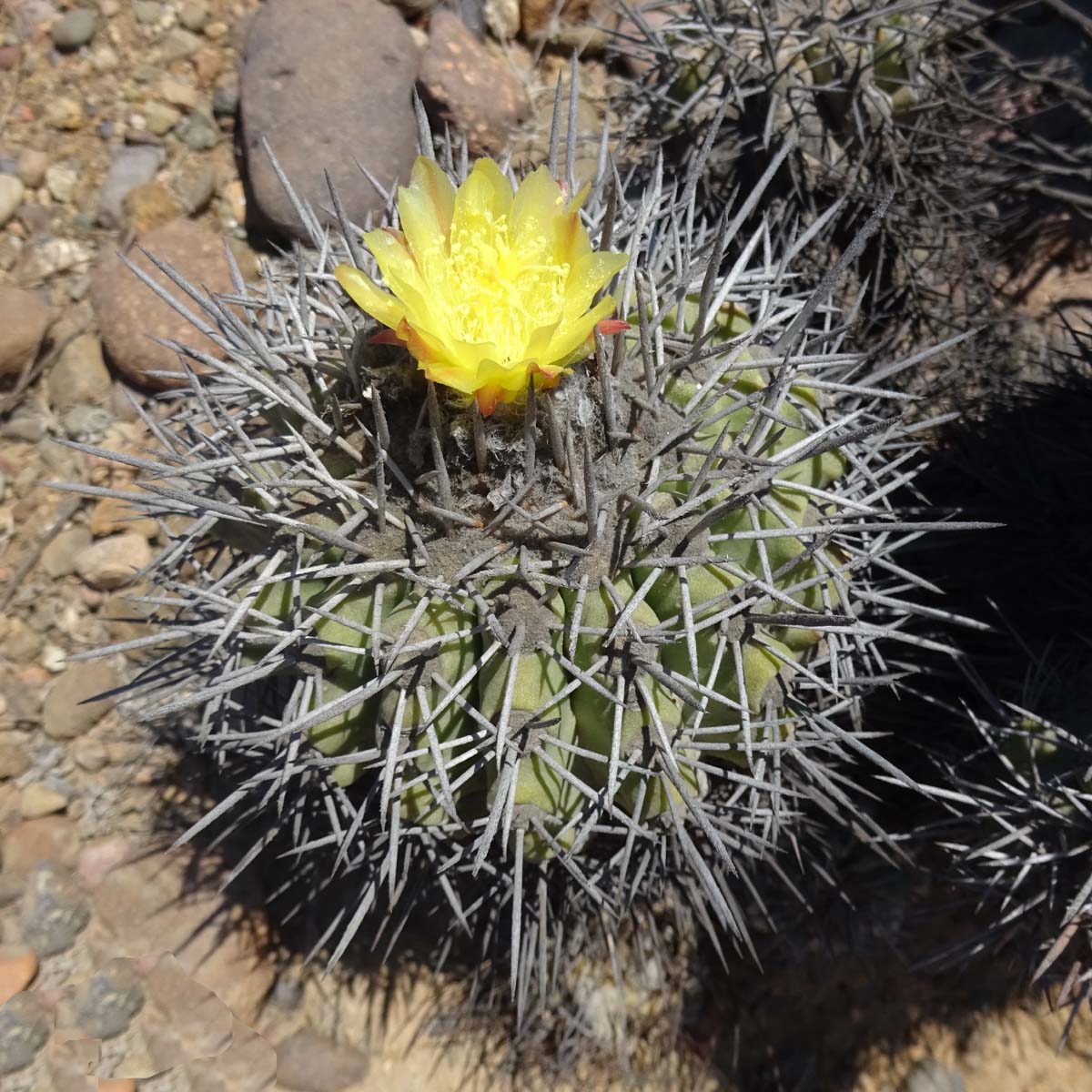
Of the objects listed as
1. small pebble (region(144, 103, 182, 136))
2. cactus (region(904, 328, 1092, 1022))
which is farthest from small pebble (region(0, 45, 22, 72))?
cactus (region(904, 328, 1092, 1022))

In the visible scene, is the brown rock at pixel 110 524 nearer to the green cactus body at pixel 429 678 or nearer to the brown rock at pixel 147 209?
the brown rock at pixel 147 209

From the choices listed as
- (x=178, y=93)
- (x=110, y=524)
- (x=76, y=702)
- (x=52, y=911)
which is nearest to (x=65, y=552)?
(x=110, y=524)

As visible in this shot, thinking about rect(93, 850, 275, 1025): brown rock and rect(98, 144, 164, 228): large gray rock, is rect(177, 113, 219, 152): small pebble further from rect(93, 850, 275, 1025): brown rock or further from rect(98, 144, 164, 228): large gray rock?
rect(93, 850, 275, 1025): brown rock

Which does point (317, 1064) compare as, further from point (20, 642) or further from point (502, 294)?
point (502, 294)

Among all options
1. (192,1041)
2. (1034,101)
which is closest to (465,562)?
(192,1041)

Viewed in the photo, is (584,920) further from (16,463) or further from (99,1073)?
(16,463)

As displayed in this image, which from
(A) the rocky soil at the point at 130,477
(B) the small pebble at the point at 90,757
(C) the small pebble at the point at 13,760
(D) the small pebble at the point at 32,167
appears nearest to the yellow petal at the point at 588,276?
(A) the rocky soil at the point at 130,477

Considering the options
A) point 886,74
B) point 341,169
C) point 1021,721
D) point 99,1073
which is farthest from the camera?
point 341,169
